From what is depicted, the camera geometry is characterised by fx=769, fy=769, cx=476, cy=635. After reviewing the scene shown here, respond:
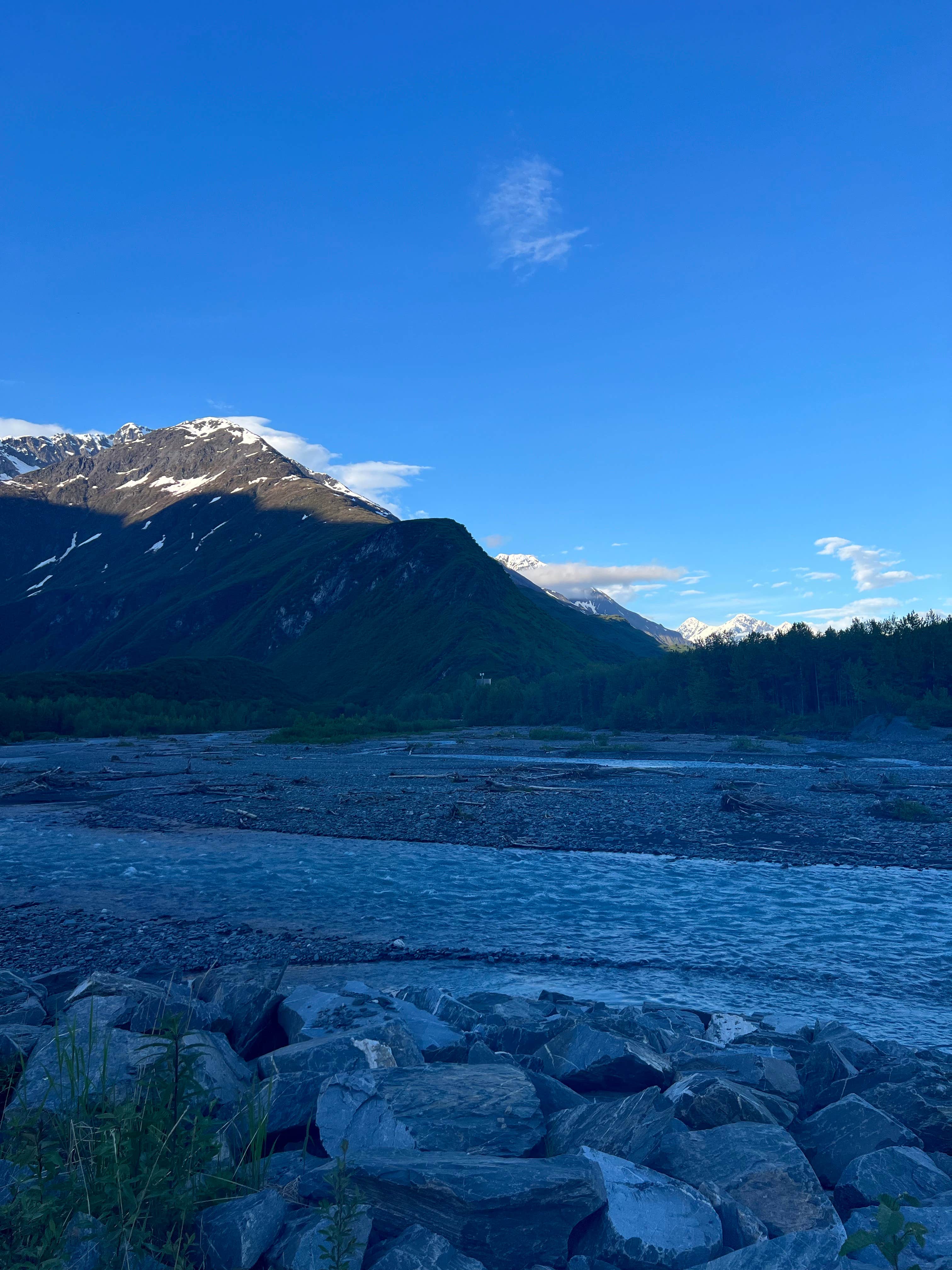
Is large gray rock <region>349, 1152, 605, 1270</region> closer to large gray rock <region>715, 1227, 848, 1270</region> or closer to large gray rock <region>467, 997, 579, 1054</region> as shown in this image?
large gray rock <region>715, 1227, 848, 1270</region>

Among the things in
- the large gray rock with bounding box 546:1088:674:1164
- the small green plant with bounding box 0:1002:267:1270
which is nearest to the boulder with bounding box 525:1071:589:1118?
the large gray rock with bounding box 546:1088:674:1164

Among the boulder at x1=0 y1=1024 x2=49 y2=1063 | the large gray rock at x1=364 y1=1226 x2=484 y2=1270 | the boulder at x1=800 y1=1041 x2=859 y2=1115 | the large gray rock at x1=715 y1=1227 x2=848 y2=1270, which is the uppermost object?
the large gray rock at x1=715 y1=1227 x2=848 y2=1270

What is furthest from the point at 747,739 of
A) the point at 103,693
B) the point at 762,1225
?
the point at 103,693

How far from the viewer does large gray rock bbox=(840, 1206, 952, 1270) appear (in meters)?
4.56

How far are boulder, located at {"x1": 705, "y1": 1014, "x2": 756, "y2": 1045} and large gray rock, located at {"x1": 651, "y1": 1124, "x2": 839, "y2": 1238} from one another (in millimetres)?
3418

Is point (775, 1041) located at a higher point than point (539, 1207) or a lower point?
lower

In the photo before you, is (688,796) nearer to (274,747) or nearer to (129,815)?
(129,815)

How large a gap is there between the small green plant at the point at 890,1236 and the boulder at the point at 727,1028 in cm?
470

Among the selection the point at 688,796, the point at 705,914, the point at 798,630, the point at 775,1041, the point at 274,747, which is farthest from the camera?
the point at 798,630

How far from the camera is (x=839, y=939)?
45.9ft

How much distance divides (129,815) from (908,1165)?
98.4ft

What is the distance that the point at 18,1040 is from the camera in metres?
7.03

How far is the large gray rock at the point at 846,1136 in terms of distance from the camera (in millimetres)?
6051

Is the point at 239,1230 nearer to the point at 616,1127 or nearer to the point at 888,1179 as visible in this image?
the point at 616,1127
